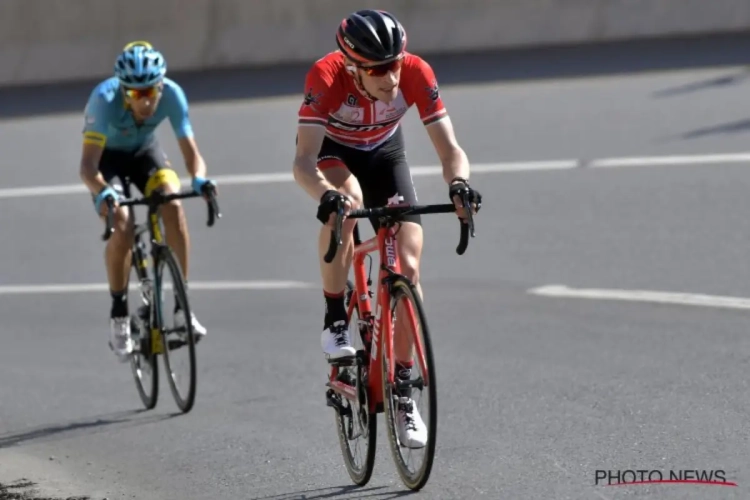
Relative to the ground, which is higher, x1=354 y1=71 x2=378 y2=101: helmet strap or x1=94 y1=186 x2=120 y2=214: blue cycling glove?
x1=354 y1=71 x2=378 y2=101: helmet strap

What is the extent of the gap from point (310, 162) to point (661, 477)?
6.45ft

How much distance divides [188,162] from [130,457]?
204 cm

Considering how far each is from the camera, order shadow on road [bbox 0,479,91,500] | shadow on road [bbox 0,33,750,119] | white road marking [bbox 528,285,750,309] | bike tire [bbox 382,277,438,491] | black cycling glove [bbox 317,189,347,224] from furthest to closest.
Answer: shadow on road [bbox 0,33,750,119] < white road marking [bbox 528,285,750,309] < shadow on road [bbox 0,479,91,500] < bike tire [bbox 382,277,438,491] < black cycling glove [bbox 317,189,347,224]

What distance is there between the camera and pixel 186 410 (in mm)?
8633

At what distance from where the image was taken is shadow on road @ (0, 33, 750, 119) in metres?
16.8

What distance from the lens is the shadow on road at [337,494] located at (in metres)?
6.34

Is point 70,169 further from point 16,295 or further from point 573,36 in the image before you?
point 573,36

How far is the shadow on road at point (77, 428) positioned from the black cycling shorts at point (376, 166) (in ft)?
8.46

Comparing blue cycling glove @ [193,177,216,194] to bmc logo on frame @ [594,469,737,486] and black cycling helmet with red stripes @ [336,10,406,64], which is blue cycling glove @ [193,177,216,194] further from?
bmc logo on frame @ [594,469,737,486]

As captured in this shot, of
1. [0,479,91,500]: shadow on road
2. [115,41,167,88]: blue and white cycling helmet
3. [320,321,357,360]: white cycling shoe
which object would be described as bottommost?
[0,479,91,500]: shadow on road

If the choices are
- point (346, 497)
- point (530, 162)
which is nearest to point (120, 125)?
point (346, 497)

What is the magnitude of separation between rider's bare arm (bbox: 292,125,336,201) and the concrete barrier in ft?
39.1

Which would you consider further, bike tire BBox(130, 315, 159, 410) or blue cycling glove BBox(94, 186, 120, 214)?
bike tire BBox(130, 315, 159, 410)

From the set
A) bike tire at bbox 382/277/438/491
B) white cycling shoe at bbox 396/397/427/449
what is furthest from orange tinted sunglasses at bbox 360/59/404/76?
white cycling shoe at bbox 396/397/427/449
